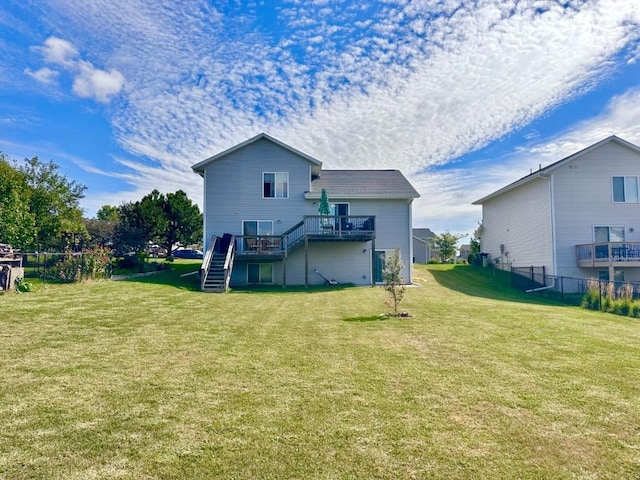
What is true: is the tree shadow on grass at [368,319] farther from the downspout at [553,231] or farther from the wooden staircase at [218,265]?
the downspout at [553,231]

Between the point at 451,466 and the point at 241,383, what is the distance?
2.80 meters

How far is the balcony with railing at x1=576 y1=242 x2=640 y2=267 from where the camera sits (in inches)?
738

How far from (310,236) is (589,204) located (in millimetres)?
15288

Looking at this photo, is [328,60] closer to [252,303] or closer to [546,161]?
[252,303]

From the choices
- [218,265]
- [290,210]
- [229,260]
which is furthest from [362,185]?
[218,265]

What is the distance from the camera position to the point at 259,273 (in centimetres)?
2030

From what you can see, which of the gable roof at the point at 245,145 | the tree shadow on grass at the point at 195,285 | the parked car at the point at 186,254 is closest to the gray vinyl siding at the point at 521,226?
the tree shadow on grass at the point at 195,285

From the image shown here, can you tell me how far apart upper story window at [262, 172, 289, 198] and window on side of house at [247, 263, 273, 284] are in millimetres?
3790

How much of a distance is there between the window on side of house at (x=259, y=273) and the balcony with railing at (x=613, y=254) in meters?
16.7

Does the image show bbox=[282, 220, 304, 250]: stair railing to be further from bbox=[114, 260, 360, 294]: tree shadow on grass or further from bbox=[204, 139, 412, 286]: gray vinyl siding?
bbox=[114, 260, 360, 294]: tree shadow on grass

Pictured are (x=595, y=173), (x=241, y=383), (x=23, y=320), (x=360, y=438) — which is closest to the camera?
(x=360, y=438)

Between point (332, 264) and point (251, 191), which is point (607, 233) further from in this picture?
point (251, 191)

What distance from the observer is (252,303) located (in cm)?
1268

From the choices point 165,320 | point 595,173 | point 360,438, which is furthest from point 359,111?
point 360,438
